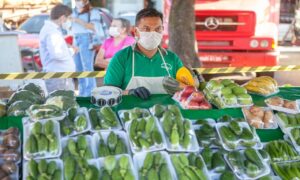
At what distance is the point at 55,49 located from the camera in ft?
18.6

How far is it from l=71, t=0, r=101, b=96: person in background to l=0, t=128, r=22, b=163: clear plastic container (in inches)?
180

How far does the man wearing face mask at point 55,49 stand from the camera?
5.64 meters

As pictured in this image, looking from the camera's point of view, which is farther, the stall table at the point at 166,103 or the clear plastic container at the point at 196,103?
the clear plastic container at the point at 196,103

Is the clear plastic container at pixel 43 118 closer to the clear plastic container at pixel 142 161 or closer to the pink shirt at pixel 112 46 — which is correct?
the clear plastic container at pixel 142 161

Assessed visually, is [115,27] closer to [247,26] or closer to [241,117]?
[247,26]

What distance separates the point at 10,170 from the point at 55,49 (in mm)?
3705

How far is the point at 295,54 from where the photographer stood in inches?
391

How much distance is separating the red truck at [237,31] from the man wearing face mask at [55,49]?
2.09 m

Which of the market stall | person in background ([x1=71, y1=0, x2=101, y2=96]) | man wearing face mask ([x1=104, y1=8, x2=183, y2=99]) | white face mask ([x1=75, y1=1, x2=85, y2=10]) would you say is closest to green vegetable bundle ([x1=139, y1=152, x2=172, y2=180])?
the market stall

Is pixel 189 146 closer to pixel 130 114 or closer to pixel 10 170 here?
pixel 130 114

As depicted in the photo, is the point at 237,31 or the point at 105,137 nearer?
the point at 105,137

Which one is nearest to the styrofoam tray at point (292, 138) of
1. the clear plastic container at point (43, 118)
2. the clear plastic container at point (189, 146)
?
the clear plastic container at point (189, 146)

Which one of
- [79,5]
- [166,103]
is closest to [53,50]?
[79,5]

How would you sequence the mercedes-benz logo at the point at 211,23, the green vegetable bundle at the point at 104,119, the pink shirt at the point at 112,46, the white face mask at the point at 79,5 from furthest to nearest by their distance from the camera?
the mercedes-benz logo at the point at 211,23 → the white face mask at the point at 79,5 → the pink shirt at the point at 112,46 → the green vegetable bundle at the point at 104,119
